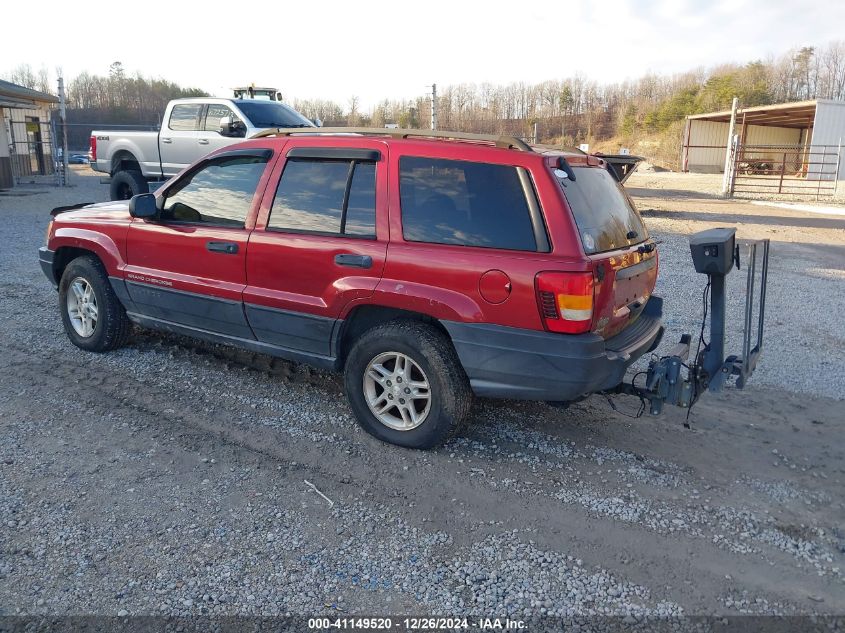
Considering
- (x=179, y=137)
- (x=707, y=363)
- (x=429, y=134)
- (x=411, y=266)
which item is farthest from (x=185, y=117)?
(x=707, y=363)

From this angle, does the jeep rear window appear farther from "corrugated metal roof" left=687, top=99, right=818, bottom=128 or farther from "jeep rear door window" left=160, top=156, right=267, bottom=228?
"corrugated metal roof" left=687, top=99, right=818, bottom=128

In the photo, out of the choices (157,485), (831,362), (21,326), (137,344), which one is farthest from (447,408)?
(21,326)

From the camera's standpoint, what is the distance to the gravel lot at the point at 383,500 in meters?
2.80

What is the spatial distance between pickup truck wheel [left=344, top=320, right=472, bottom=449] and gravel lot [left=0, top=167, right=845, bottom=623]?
15 cm

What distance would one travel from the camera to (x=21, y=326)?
21.0ft

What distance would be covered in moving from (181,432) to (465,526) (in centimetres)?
195

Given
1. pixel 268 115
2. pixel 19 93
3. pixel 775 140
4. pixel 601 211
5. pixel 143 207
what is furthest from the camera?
pixel 775 140

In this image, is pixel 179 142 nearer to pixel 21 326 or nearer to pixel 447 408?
pixel 21 326

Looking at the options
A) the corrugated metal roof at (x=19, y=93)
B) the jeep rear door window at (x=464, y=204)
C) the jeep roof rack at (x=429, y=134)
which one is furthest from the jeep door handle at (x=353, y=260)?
the corrugated metal roof at (x=19, y=93)

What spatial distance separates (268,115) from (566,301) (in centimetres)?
935

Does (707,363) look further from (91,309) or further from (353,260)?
(91,309)

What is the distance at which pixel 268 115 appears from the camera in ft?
37.9

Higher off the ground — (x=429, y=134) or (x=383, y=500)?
(x=429, y=134)

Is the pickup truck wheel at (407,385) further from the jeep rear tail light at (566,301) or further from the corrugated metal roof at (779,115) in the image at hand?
the corrugated metal roof at (779,115)
